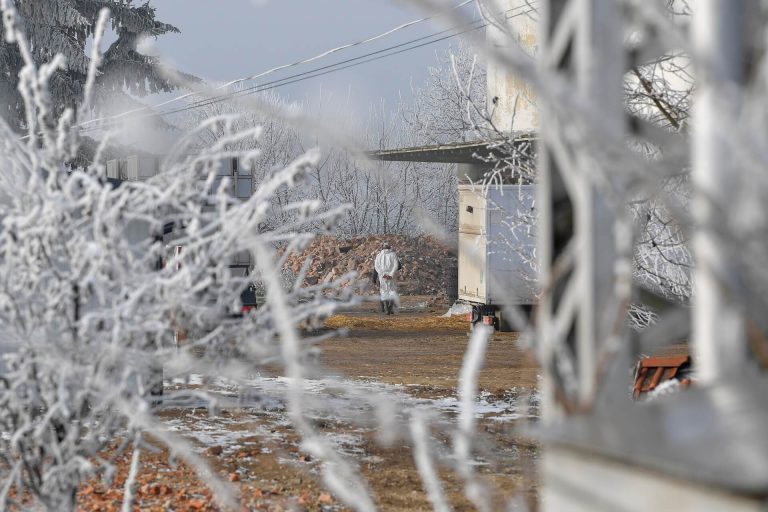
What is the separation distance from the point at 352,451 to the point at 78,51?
17.2 metres

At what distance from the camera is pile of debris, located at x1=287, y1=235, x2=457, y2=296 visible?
3480 cm

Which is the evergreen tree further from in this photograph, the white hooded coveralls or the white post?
the white post

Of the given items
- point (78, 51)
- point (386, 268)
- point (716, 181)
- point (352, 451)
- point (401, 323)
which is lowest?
point (352, 451)

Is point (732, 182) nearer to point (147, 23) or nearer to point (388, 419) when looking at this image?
point (388, 419)

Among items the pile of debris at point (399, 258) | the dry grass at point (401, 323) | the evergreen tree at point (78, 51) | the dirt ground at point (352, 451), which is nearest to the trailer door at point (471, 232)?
the dry grass at point (401, 323)

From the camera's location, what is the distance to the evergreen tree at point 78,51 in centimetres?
2359

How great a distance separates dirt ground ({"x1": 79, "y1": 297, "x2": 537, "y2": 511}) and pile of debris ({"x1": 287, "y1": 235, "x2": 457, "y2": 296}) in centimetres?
1745

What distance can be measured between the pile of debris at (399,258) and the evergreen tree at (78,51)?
1008 cm

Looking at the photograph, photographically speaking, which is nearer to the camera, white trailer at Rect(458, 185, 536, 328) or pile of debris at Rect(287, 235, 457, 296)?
white trailer at Rect(458, 185, 536, 328)

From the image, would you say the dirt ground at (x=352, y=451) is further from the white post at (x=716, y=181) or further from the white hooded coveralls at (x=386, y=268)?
the white hooded coveralls at (x=386, y=268)

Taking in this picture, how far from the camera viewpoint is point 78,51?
24.1m

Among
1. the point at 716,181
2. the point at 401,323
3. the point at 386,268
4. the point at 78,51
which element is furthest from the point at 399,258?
the point at 716,181

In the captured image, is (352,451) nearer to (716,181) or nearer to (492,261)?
(716,181)

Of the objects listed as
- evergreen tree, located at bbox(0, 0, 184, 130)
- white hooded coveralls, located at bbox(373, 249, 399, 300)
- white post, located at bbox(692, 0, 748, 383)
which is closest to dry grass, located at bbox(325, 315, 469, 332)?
white hooded coveralls, located at bbox(373, 249, 399, 300)
